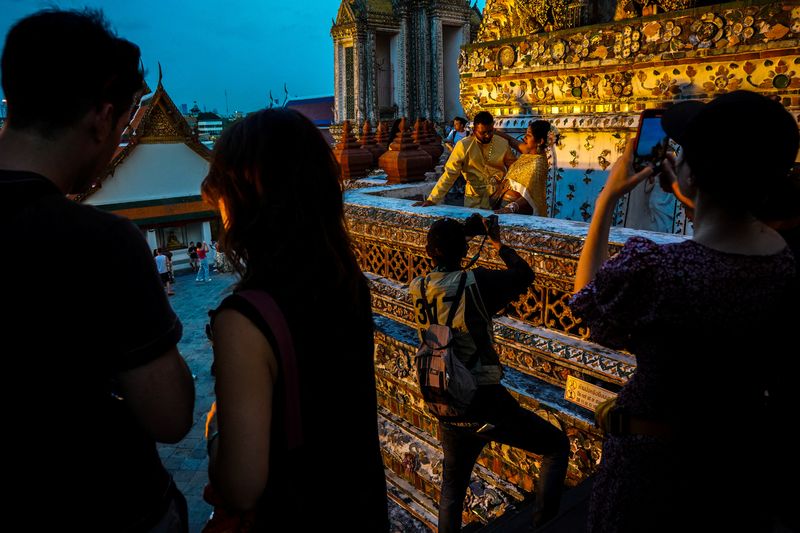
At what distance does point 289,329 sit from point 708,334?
0.99m

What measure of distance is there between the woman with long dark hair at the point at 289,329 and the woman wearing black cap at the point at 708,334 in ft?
2.16

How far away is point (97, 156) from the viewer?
1.33 m

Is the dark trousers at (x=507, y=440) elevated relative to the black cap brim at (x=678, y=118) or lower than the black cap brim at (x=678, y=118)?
lower

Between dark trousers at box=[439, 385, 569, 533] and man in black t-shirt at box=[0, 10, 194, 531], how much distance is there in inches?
66.7

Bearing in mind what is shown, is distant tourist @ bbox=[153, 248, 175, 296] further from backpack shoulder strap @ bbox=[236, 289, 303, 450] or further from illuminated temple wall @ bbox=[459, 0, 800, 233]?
backpack shoulder strap @ bbox=[236, 289, 303, 450]

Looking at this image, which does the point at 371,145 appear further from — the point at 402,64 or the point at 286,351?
the point at 402,64

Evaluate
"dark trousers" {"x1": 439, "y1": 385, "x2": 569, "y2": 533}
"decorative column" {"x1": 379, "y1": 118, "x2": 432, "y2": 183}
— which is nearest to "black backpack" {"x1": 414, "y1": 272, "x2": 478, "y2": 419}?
"dark trousers" {"x1": 439, "y1": 385, "x2": 569, "y2": 533}

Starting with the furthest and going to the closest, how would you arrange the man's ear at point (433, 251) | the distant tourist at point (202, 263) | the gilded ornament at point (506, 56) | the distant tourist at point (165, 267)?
1. the distant tourist at point (202, 263)
2. the distant tourist at point (165, 267)
3. the gilded ornament at point (506, 56)
4. the man's ear at point (433, 251)

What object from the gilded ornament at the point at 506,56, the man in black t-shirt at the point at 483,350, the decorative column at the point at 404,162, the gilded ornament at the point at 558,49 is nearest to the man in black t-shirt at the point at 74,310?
the man in black t-shirt at the point at 483,350

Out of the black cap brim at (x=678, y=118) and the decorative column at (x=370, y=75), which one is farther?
the decorative column at (x=370, y=75)

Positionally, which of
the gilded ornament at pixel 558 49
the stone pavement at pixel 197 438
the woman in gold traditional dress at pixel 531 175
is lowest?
the stone pavement at pixel 197 438

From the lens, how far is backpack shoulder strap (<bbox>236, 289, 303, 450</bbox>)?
49.3 inches

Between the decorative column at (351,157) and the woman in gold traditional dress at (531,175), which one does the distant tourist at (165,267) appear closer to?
the decorative column at (351,157)

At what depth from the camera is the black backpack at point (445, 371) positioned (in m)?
2.57
